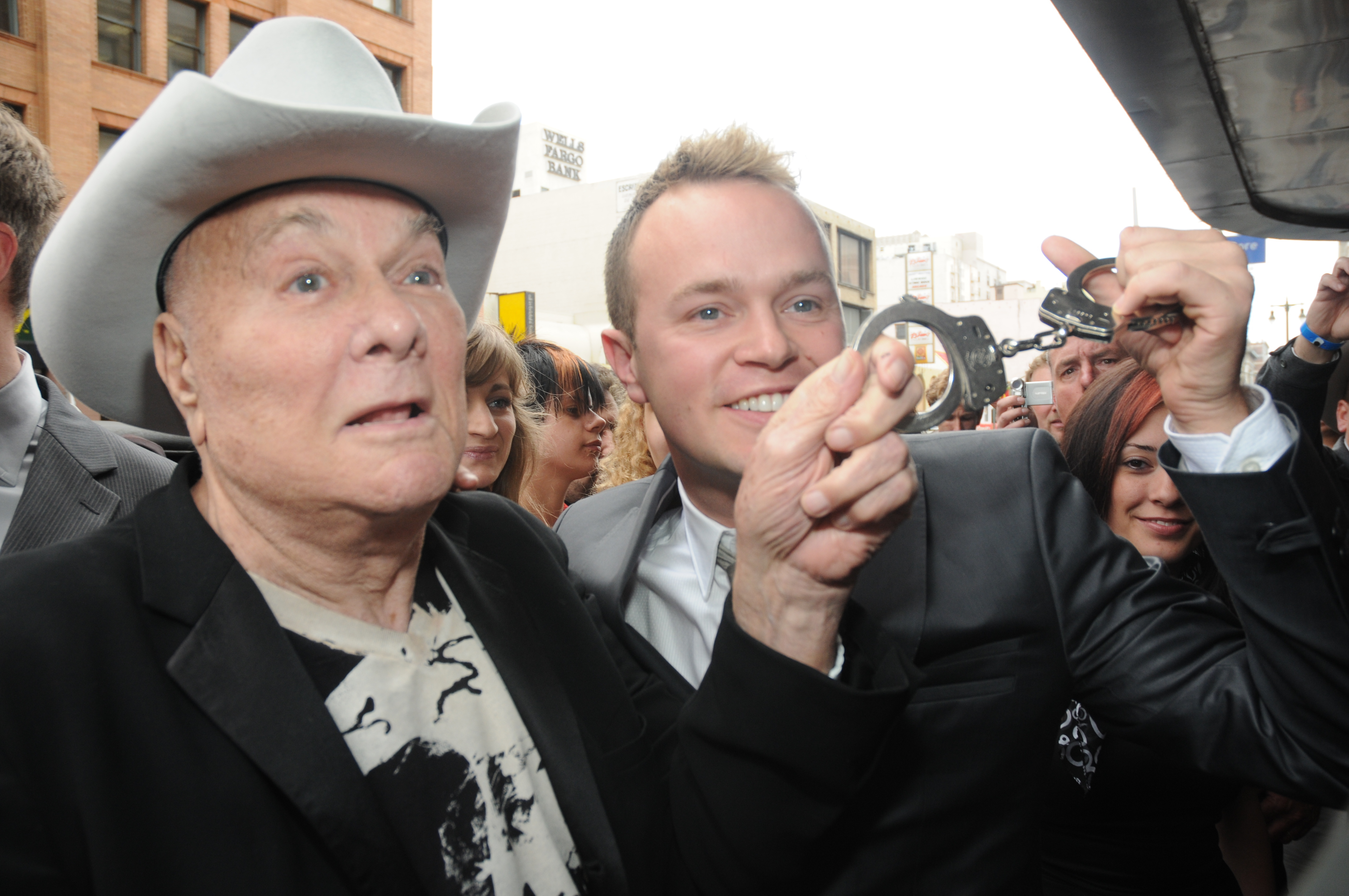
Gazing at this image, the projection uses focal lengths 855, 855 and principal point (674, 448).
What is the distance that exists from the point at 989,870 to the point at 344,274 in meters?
1.79

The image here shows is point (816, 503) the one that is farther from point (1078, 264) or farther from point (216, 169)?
point (216, 169)

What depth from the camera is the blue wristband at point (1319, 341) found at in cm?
327

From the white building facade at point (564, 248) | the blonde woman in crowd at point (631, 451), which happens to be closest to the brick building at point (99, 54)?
the blonde woman in crowd at point (631, 451)

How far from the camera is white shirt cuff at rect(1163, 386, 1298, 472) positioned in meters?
1.52

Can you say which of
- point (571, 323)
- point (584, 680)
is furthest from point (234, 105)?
point (571, 323)

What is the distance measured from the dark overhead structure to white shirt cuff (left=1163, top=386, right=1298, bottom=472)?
389 centimetres

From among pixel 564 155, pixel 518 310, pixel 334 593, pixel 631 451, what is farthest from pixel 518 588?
pixel 564 155

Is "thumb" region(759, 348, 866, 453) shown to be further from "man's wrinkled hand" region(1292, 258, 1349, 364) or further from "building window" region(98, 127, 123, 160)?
"building window" region(98, 127, 123, 160)

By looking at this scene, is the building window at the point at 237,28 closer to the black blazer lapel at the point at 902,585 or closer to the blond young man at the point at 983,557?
the blond young man at the point at 983,557

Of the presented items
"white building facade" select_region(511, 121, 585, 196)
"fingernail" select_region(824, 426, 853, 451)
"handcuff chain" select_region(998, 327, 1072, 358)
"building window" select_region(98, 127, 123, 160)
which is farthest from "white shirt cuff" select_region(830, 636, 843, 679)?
"white building facade" select_region(511, 121, 585, 196)

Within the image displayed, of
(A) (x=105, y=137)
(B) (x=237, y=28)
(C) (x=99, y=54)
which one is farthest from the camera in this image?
(B) (x=237, y=28)

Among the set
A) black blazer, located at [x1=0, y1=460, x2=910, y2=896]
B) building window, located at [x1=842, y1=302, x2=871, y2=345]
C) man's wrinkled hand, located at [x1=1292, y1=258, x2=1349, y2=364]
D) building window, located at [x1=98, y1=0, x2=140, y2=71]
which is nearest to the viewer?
black blazer, located at [x1=0, y1=460, x2=910, y2=896]

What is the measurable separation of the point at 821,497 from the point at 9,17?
2232 cm

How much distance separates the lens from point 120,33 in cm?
1880
